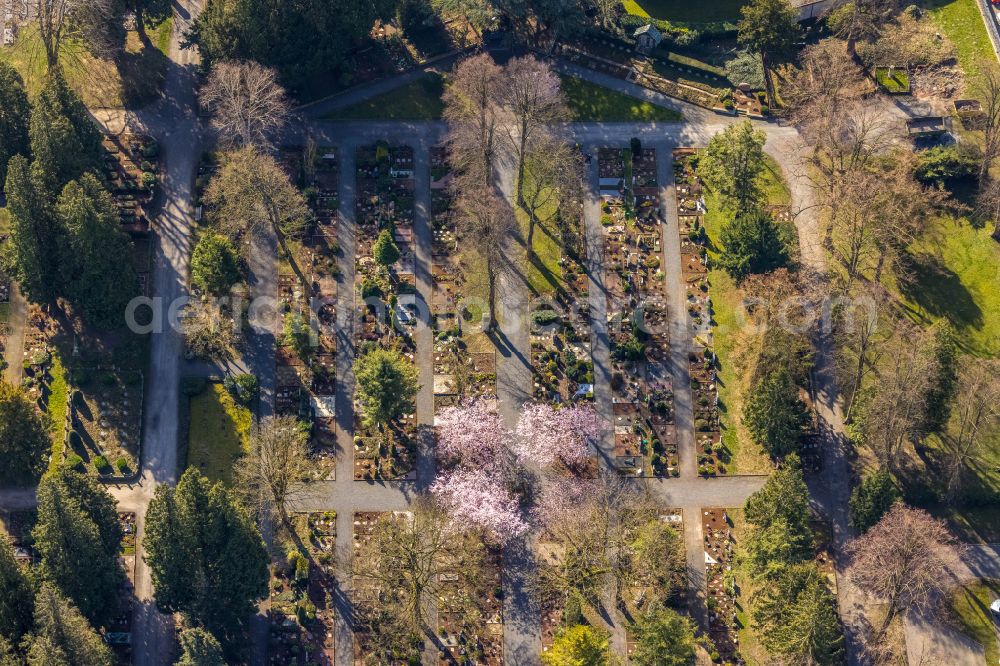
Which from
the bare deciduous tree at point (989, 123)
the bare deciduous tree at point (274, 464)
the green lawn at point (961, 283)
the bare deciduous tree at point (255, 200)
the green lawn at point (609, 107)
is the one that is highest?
the green lawn at point (609, 107)

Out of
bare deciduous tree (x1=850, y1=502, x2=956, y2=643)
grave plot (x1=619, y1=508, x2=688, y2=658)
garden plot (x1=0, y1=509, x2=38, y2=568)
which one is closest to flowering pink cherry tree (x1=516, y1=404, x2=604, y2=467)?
grave plot (x1=619, y1=508, x2=688, y2=658)

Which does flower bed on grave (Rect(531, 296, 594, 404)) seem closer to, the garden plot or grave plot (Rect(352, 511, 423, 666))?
grave plot (Rect(352, 511, 423, 666))

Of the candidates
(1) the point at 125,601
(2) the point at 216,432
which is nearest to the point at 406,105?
(2) the point at 216,432

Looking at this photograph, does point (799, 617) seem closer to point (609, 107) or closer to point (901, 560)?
point (901, 560)

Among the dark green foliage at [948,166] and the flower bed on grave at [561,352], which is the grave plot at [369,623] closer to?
the flower bed on grave at [561,352]

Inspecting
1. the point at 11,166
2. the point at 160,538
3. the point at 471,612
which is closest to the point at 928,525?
the point at 471,612

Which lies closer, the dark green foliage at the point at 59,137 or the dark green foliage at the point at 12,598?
the dark green foliage at the point at 12,598

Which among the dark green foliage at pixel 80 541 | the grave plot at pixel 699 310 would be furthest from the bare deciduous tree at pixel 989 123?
the dark green foliage at pixel 80 541
